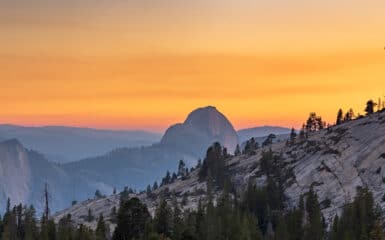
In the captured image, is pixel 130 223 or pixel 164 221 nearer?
pixel 130 223

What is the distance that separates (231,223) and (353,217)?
115 feet

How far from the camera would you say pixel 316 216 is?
566ft

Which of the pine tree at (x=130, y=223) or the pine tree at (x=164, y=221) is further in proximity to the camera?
the pine tree at (x=164, y=221)

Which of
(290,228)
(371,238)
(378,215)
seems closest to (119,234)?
(290,228)

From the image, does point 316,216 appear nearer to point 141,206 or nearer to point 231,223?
point 231,223

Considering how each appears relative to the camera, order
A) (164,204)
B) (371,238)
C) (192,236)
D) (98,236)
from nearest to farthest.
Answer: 1. (192,236)
2. (371,238)
3. (98,236)
4. (164,204)

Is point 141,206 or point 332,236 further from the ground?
point 141,206

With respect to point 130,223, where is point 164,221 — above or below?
above

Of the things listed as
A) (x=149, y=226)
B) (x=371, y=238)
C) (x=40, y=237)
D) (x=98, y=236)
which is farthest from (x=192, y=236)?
(x=40, y=237)

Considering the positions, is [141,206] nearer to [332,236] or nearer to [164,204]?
[164,204]

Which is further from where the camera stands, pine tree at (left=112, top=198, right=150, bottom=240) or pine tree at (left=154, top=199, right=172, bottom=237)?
pine tree at (left=154, top=199, right=172, bottom=237)

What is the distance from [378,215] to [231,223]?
4296 centimetres

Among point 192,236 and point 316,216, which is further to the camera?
point 316,216

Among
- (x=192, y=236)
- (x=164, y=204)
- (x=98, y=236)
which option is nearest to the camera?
(x=192, y=236)
